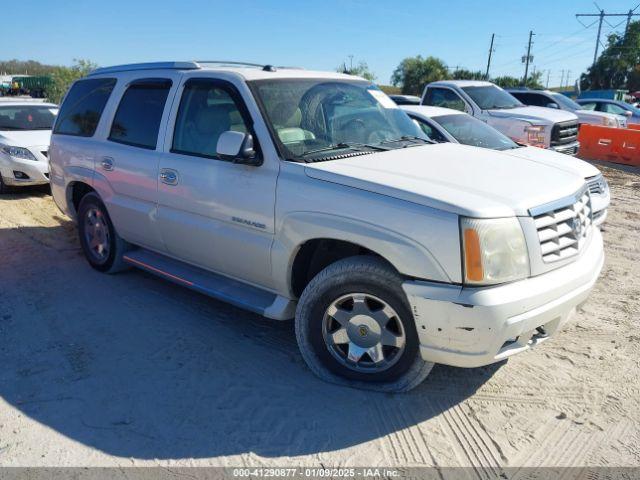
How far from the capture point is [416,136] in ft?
15.0

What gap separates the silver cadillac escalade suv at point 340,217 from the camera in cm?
298

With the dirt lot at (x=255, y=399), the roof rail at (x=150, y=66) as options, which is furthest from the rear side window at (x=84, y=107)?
the dirt lot at (x=255, y=399)

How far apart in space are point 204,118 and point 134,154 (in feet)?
2.79

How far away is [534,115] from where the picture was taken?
10.8 m

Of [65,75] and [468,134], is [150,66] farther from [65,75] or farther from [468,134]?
[65,75]

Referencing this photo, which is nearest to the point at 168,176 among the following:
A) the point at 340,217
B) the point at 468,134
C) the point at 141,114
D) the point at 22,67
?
the point at 141,114

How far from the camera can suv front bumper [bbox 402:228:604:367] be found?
9.47ft

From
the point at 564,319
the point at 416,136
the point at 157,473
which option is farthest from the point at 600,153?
the point at 157,473

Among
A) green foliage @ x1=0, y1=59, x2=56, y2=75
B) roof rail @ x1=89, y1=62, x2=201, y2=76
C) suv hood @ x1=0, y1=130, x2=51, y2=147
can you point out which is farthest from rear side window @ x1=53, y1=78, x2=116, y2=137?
green foliage @ x1=0, y1=59, x2=56, y2=75

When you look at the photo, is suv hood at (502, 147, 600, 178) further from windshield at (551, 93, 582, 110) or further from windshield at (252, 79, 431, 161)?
windshield at (551, 93, 582, 110)

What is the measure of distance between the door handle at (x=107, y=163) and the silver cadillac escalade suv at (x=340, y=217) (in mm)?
36

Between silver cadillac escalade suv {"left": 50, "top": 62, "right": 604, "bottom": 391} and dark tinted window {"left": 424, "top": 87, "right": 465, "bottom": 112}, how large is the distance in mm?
6954

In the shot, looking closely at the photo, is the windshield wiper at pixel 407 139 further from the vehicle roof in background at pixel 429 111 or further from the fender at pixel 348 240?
the vehicle roof in background at pixel 429 111

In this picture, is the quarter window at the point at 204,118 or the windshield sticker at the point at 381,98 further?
the windshield sticker at the point at 381,98
